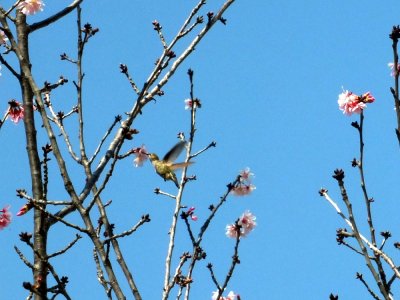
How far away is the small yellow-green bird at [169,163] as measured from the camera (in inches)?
232

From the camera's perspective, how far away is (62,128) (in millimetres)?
4887

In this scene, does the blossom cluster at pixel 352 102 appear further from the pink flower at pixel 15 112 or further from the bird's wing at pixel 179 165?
the pink flower at pixel 15 112

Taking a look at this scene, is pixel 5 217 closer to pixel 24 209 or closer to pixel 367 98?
pixel 24 209

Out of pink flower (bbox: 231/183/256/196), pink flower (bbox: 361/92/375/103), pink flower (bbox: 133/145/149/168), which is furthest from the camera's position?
pink flower (bbox: 231/183/256/196)

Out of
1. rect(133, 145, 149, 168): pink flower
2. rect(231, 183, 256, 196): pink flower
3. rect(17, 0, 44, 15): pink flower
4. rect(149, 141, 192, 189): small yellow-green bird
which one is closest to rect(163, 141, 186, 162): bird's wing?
rect(149, 141, 192, 189): small yellow-green bird

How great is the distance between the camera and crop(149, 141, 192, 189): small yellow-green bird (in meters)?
5.89

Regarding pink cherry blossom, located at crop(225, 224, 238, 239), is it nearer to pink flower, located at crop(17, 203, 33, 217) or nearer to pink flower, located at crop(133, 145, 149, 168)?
pink flower, located at crop(133, 145, 149, 168)

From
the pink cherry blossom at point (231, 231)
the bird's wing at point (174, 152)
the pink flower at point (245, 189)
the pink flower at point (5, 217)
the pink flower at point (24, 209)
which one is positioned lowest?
the pink flower at point (24, 209)

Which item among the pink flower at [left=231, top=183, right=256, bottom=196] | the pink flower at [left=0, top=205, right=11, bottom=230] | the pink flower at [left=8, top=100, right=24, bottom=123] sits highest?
the pink flower at [left=231, top=183, right=256, bottom=196]

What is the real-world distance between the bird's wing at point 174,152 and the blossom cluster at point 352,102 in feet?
4.75

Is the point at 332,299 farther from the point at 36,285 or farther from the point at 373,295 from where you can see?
the point at 36,285

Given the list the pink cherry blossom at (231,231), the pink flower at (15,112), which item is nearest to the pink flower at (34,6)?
the pink flower at (15,112)

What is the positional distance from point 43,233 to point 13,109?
1929 mm

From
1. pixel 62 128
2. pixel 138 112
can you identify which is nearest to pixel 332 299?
pixel 138 112
